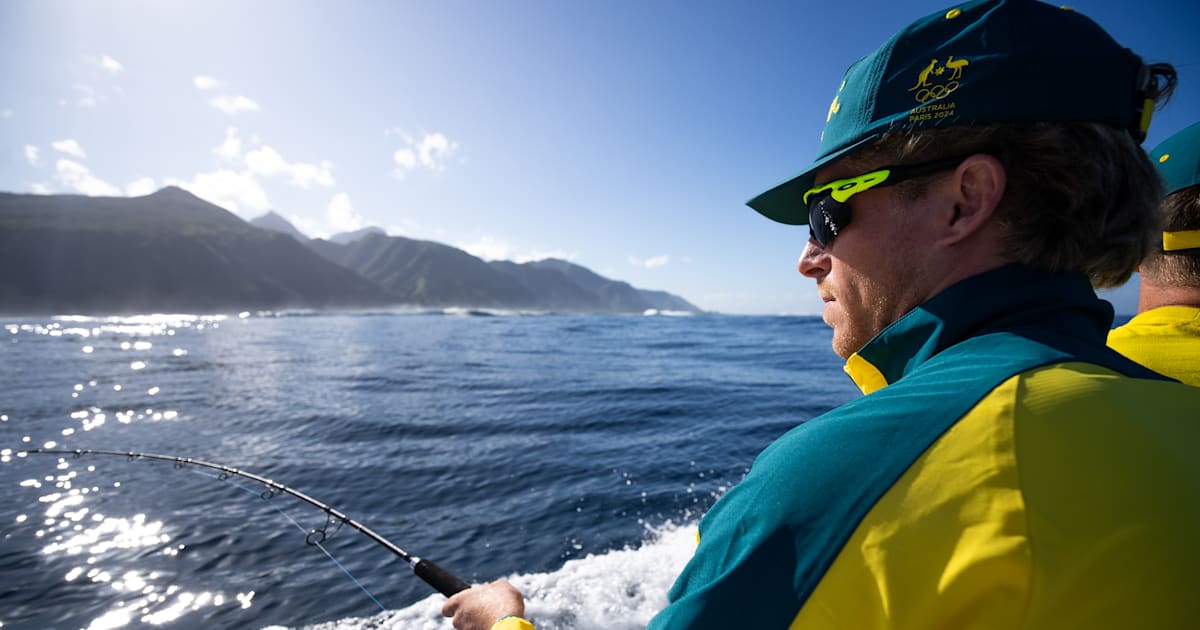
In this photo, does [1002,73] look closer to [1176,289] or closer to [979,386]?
[979,386]

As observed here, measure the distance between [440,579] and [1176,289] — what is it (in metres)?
4.74

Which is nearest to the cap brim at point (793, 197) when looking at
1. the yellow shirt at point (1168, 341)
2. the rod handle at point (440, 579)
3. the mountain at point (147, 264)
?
the yellow shirt at point (1168, 341)

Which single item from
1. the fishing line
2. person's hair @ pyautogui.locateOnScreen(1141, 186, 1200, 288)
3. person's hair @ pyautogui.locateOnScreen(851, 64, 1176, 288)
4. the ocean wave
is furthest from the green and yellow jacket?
the fishing line

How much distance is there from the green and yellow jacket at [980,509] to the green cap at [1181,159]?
7.98 ft

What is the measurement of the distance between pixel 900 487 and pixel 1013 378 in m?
0.31

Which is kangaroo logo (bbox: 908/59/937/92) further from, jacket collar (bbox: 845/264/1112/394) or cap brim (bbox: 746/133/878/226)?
jacket collar (bbox: 845/264/1112/394)

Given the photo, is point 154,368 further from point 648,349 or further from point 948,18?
point 948,18

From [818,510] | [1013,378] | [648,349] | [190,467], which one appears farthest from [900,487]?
[648,349]

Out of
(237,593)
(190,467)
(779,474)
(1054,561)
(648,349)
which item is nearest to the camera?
(1054,561)

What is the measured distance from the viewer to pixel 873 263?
1.58 metres

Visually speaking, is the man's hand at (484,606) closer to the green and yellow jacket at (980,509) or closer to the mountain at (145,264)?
the green and yellow jacket at (980,509)

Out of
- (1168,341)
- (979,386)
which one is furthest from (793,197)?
(1168,341)

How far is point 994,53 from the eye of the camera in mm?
1336

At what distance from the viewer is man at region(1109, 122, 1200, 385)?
256 centimetres
